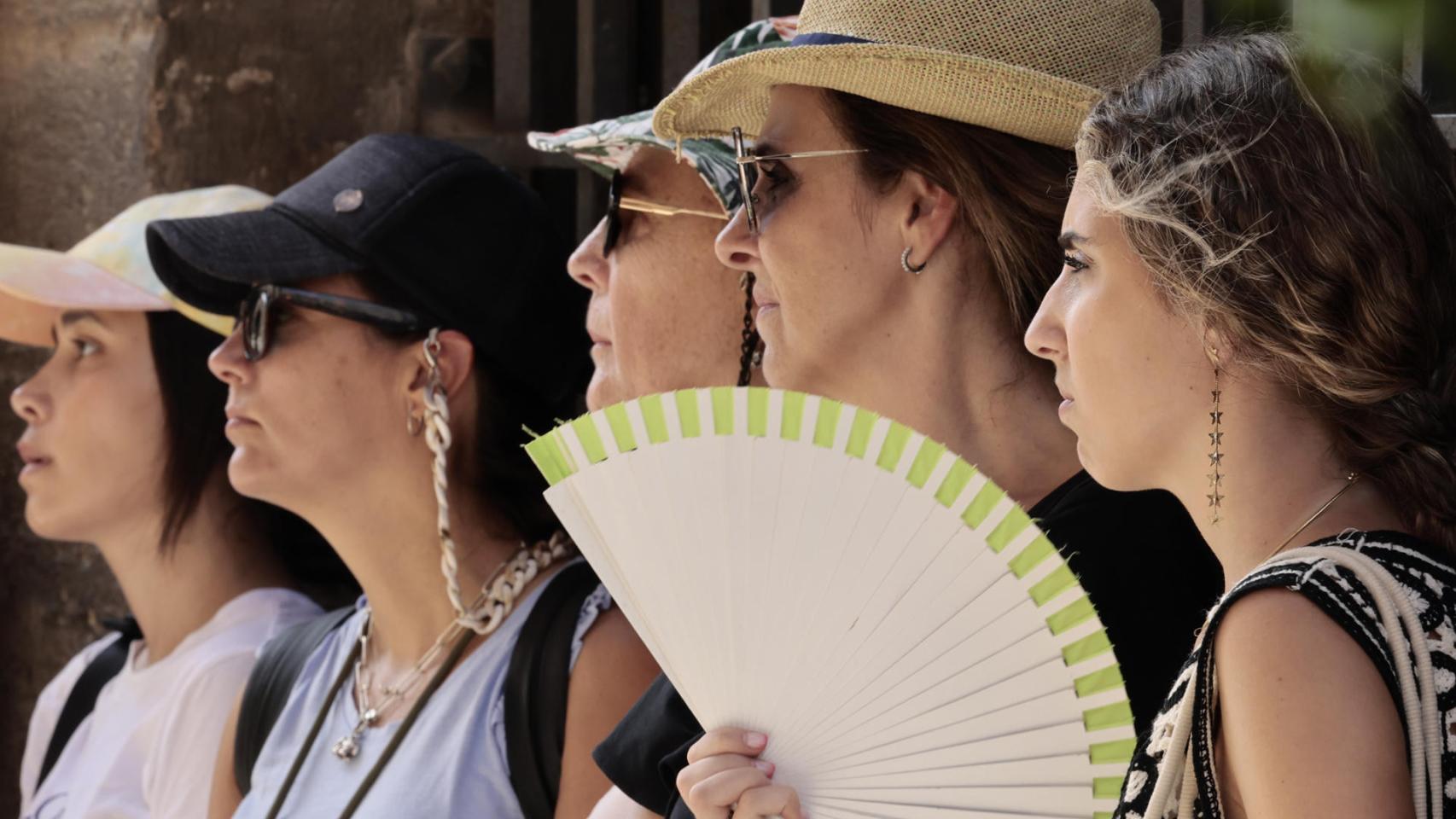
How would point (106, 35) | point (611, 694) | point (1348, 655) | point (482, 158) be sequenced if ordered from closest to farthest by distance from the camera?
point (1348, 655)
point (611, 694)
point (482, 158)
point (106, 35)

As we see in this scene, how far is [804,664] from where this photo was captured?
5.26ft

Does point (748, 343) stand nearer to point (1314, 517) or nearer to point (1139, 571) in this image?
point (1139, 571)

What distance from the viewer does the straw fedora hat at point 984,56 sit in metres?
2.01

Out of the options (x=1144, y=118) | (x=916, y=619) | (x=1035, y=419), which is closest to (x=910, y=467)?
(x=916, y=619)

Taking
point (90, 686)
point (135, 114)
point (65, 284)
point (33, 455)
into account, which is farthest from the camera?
point (135, 114)

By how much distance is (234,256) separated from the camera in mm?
3039

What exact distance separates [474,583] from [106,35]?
6.52ft

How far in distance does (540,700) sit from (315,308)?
2.75 feet

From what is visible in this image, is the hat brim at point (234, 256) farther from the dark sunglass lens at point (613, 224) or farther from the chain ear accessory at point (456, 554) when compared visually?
the dark sunglass lens at point (613, 224)

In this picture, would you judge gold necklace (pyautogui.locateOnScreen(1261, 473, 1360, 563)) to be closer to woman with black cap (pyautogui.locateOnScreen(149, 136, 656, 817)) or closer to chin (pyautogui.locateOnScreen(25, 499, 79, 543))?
woman with black cap (pyautogui.locateOnScreen(149, 136, 656, 817))

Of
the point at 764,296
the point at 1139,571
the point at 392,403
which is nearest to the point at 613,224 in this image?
the point at 764,296

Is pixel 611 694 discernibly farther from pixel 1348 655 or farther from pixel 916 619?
pixel 1348 655

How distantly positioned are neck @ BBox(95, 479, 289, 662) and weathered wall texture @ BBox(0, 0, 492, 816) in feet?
2.38

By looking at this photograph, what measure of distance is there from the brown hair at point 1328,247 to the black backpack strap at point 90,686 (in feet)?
9.28
